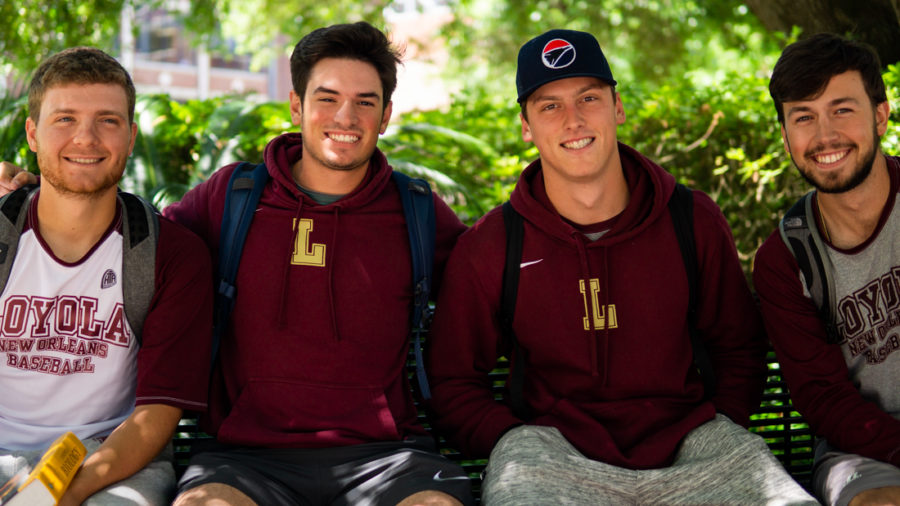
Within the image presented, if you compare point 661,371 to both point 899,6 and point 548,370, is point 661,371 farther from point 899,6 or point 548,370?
point 899,6

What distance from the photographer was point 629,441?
3.43 metres

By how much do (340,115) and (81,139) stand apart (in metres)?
0.96

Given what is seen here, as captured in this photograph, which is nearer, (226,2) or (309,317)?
(309,317)

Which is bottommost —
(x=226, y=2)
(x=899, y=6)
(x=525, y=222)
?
(x=525, y=222)

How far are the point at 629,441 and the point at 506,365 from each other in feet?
2.59

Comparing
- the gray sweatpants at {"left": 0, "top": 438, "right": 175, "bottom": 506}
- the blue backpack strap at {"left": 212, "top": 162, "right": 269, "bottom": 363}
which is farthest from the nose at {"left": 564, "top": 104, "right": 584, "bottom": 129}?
the gray sweatpants at {"left": 0, "top": 438, "right": 175, "bottom": 506}

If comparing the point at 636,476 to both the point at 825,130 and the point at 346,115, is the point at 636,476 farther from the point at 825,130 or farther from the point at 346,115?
the point at 346,115

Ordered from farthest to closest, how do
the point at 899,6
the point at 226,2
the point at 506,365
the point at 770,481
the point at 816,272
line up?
the point at 226,2 → the point at 899,6 → the point at 506,365 → the point at 816,272 → the point at 770,481

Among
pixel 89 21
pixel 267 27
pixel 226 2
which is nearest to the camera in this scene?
pixel 89 21

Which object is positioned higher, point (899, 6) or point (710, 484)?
point (899, 6)

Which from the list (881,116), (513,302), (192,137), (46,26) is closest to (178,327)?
(513,302)

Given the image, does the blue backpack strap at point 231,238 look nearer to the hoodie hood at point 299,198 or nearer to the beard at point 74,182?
the hoodie hood at point 299,198

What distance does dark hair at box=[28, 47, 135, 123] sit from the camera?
3.33 m

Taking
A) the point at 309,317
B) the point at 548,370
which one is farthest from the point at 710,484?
the point at 309,317
